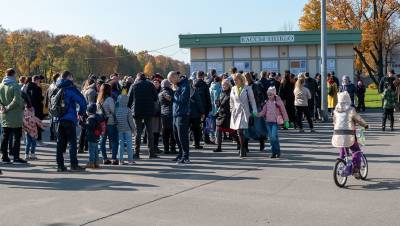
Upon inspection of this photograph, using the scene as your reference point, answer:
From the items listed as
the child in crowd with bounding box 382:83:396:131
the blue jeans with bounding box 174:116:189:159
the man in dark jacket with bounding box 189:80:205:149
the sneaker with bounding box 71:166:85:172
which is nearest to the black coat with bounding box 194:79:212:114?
the man in dark jacket with bounding box 189:80:205:149

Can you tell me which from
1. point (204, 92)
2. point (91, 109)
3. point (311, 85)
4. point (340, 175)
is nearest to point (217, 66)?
point (311, 85)

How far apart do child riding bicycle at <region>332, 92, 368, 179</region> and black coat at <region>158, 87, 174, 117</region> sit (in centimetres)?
471

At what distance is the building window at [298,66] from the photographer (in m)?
32.4

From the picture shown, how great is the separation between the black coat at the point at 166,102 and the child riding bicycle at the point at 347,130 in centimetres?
471

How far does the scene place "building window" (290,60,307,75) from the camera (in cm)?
3244

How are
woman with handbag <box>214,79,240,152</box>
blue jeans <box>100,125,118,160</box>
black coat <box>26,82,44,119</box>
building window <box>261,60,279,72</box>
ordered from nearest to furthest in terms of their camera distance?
1. blue jeans <box>100,125,118,160</box>
2. woman with handbag <box>214,79,240,152</box>
3. black coat <box>26,82,44,119</box>
4. building window <box>261,60,279,72</box>

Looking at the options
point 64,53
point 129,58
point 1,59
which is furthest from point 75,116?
point 129,58

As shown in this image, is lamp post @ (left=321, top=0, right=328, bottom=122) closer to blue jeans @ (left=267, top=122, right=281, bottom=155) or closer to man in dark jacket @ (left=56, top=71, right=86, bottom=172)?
blue jeans @ (left=267, top=122, right=281, bottom=155)

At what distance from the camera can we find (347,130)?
9.53 metres

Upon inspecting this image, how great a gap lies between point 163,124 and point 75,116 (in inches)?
113

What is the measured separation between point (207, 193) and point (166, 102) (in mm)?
5076

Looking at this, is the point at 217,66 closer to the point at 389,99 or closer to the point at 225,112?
the point at 389,99

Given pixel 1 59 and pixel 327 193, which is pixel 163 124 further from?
pixel 1 59

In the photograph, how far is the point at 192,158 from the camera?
13117 millimetres
